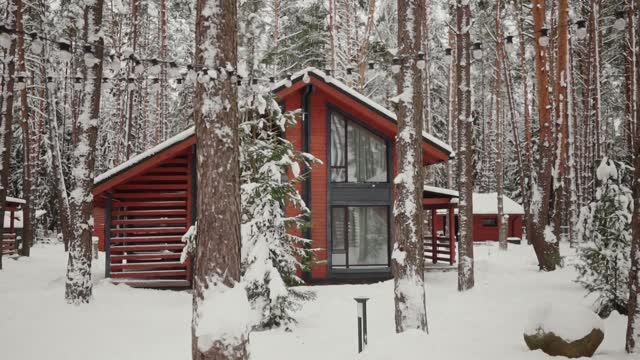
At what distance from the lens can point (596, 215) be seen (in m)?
9.89

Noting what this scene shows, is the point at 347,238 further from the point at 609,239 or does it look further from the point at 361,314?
the point at 361,314

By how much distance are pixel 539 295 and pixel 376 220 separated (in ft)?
20.1

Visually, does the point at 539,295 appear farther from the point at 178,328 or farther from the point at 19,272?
the point at 19,272

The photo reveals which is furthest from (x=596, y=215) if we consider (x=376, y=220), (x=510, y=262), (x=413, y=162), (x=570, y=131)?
(x=570, y=131)

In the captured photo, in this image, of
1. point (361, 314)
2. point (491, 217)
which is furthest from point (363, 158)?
point (491, 217)

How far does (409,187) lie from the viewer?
8047mm

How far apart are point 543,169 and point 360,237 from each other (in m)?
6.10

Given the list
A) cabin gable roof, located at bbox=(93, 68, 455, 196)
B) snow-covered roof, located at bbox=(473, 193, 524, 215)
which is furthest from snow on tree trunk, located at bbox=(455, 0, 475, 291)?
snow-covered roof, located at bbox=(473, 193, 524, 215)

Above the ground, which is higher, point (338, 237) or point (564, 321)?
point (338, 237)

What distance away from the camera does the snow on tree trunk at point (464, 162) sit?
1345cm

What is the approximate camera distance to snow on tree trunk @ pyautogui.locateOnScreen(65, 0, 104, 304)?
36.2 feet

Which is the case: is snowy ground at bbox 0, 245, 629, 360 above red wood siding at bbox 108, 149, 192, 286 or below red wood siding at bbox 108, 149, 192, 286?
below

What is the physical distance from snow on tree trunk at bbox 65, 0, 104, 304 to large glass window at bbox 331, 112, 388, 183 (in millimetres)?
7827

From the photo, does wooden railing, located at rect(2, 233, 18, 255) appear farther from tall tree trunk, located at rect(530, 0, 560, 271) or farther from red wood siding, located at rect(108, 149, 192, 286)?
tall tree trunk, located at rect(530, 0, 560, 271)
